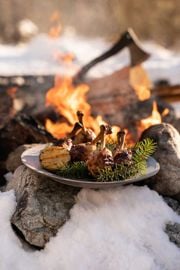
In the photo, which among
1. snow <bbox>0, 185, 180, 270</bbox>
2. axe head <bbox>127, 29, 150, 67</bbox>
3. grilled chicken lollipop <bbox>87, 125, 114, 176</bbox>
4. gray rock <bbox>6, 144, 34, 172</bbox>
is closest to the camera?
snow <bbox>0, 185, 180, 270</bbox>

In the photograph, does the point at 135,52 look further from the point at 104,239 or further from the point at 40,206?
the point at 104,239

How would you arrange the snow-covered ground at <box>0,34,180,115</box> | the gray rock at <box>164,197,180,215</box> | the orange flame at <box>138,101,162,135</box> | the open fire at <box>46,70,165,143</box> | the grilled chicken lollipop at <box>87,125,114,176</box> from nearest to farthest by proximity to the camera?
1. the grilled chicken lollipop at <box>87,125,114,176</box>
2. the gray rock at <box>164,197,180,215</box>
3. the orange flame at <box>138,101,162,135</box>
4. the open fire at <box>46,70,165,143</box>
5. the snow-covered ground at <box>0,34,180,115</box>

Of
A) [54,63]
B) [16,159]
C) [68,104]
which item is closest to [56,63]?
[54,63]

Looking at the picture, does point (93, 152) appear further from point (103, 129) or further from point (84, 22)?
point (84, 22)

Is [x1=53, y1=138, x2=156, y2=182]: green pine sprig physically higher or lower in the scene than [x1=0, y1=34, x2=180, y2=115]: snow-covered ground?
lower

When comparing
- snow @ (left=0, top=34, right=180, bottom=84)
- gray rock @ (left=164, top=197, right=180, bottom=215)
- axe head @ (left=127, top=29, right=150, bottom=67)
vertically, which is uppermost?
axe head @ (left=127, top=29, right=150, bottom=67)

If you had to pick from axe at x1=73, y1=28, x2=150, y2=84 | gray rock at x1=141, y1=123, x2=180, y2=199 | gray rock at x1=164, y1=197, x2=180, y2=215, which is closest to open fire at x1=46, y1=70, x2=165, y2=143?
axe at x1=73, y1=28, x2=150, y2=84

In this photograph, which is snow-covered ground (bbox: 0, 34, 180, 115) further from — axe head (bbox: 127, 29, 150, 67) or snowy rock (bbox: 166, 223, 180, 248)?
snowy rock (bbox: 166, 223, 180, 248)
